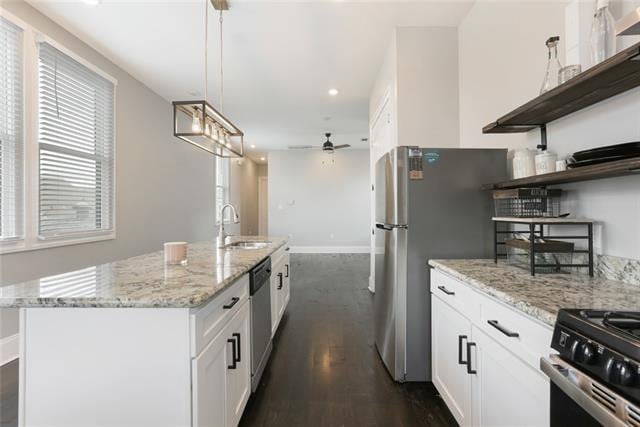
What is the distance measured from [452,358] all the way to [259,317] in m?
1.19

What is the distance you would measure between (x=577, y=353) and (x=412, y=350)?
133 cm

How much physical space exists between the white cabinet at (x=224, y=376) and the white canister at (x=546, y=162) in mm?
1809

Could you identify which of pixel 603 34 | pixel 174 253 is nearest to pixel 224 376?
pixel 174 253

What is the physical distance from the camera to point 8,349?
2.23m

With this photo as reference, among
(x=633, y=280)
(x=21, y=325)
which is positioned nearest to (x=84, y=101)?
(x=21, y=325)

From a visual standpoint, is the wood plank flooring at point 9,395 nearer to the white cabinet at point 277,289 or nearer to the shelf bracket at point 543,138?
the white cabinet at point 277,289

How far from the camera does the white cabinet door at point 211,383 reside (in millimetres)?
1008

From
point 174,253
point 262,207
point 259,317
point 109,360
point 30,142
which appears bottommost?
point 259,317

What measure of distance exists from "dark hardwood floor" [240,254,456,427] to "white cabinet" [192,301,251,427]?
0.30 metres

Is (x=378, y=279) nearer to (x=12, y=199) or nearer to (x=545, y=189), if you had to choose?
(x=545, y=189)

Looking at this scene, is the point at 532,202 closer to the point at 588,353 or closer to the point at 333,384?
the point at 588,353

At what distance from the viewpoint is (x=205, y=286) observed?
45.1 inches

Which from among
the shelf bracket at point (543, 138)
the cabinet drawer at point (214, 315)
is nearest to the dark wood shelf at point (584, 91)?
the shelf bracket at point (543, 138)

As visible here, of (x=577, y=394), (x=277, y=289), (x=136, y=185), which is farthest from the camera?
(x=136, y=185)
